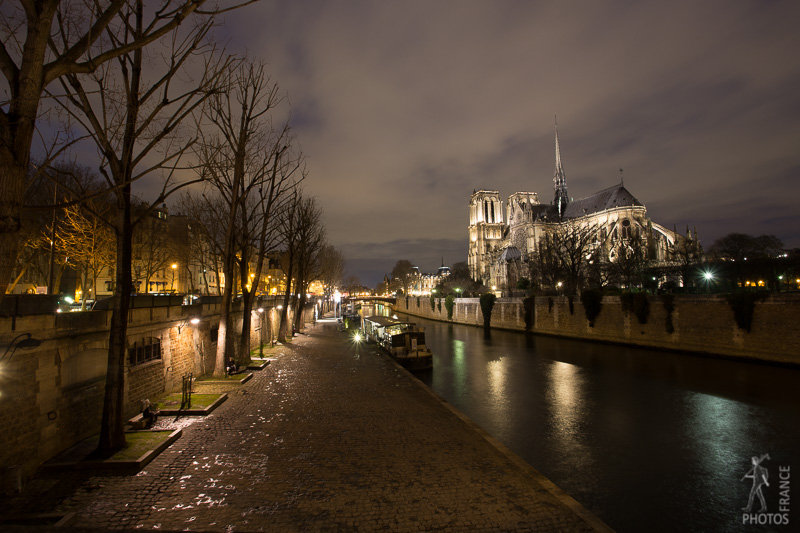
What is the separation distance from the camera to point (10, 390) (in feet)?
21.3

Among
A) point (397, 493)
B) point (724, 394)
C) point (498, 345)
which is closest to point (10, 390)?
point (397, 493)

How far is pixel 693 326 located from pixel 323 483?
28.7 meters

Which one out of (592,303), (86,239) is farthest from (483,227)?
(86,239)

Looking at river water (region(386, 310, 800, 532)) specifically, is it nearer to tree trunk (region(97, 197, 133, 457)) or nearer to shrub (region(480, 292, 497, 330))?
tree trunk (region(97, 197, 133, 457))

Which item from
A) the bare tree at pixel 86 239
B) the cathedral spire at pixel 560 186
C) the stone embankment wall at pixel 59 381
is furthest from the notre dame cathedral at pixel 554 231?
the stone embankment wall at pixel 59 381

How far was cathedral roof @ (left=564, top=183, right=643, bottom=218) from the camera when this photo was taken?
84.2m

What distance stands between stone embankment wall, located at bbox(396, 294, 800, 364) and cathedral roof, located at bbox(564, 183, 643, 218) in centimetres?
5295

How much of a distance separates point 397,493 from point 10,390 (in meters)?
6.08

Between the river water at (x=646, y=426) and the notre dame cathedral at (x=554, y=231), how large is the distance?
25423mm

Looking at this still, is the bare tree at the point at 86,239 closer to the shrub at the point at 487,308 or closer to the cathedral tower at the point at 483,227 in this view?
the shrub at the point at 487,308

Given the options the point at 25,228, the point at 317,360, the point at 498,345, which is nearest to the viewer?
the point at 317,360

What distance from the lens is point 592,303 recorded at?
35.7 metres

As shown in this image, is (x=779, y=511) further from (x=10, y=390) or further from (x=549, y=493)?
(x=10, y=390)

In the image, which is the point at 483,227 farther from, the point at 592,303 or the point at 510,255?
the point at 592,303
